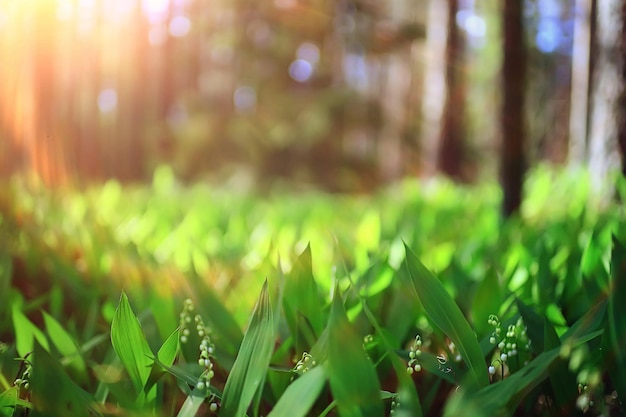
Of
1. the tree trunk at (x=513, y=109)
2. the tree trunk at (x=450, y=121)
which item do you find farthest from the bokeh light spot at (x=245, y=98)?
the tree trunk at (x=513, y=109)

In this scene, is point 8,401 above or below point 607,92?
below

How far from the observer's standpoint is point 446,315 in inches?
32.3

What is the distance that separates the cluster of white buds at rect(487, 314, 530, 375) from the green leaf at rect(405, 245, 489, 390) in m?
0.02

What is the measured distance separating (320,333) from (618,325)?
45 cm

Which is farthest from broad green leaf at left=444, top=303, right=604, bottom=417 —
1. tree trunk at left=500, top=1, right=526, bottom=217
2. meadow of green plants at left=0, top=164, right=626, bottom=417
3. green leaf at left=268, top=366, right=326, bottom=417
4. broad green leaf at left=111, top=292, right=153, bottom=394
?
tree trunk at left=500, top=1, right=526, bottom=217

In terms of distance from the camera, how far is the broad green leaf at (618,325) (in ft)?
2.38

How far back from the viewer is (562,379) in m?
0.82

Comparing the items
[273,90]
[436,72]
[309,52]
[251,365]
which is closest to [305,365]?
[251,365]

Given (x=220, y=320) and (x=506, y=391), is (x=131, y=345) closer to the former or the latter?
(x=220, y=320)

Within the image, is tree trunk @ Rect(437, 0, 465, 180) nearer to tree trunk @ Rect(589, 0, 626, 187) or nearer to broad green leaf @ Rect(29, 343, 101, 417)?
tree trunk @ Rect(589, 0, 626, 187)

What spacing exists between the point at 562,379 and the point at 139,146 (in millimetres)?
13060

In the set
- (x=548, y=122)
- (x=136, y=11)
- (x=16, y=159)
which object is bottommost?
(x=548, y=122)

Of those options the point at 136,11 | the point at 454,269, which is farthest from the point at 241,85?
the point at 454,269

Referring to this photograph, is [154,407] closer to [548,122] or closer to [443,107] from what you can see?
[443,107]
